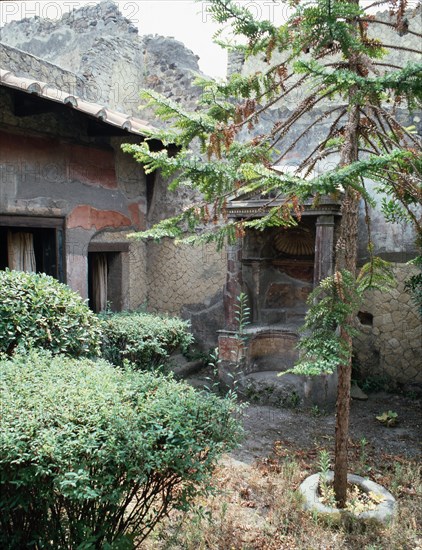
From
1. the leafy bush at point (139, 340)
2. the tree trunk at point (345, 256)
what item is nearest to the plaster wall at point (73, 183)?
the leafy bush at point (139, 340)

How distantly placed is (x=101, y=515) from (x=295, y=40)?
113 inches

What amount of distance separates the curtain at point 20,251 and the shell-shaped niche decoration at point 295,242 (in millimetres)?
3429

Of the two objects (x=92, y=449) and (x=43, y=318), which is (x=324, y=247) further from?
(x=92, y=449)

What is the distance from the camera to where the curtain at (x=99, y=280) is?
7.44 m

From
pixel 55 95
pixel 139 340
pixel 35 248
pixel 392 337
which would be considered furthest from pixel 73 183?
pixel 392 337

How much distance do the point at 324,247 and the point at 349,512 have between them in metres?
3.13

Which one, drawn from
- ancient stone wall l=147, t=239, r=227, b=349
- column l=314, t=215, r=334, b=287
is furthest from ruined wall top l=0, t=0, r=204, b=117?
column l=314, t=215, r=334, b=287

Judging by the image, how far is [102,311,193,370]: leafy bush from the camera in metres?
5.45

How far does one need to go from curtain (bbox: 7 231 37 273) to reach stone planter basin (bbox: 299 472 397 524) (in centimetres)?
455

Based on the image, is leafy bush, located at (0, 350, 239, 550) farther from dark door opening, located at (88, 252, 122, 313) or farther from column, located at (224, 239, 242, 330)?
dark door opening, located at (88, 252, 122, 313)

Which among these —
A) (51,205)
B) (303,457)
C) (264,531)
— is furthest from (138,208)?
(264,531)

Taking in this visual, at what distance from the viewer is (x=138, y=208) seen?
7.67 meters

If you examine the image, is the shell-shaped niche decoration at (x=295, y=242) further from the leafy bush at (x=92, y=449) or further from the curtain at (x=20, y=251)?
the leafy bush at (x=92, y=449)

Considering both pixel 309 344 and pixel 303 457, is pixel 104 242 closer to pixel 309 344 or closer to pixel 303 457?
pixel 303 457
